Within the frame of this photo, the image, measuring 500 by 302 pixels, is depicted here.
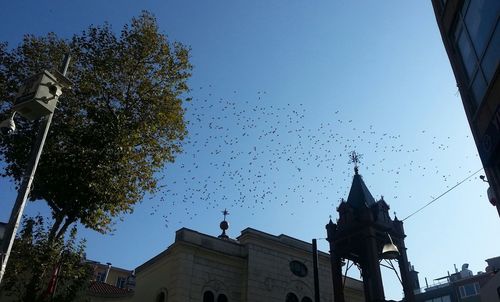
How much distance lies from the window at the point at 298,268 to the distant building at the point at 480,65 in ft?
55.2

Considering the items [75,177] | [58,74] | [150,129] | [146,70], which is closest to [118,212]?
[75,177]

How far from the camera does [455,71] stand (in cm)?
1577

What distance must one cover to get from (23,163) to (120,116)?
12.8 feet

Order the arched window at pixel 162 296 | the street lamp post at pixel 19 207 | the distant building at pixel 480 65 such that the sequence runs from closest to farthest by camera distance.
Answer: the street lamp post at pixel 19 207 → the distant building at pixel 480 65 → the arched window at pixel 162 296

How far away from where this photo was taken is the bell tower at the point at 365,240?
22984mm

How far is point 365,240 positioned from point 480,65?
12.3 meters

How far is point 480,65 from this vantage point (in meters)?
13.6

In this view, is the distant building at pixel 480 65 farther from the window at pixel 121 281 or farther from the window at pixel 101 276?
the window at pixel 121 281

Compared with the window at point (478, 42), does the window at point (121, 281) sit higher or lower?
higher

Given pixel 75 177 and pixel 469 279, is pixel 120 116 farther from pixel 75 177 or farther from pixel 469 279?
Result: pixel 469 279

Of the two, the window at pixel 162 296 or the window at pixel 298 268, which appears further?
the window at pixel 298 268

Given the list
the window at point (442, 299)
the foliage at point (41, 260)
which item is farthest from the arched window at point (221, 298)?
the window at point (442, 299)

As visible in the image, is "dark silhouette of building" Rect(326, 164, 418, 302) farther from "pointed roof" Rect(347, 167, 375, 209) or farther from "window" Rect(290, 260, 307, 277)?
"window" Rect(290, 260, 307, 277)

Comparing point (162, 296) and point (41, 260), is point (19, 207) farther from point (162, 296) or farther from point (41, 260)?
point (162, 296)
